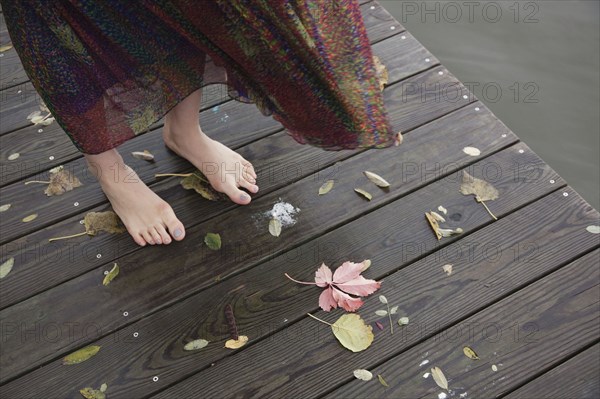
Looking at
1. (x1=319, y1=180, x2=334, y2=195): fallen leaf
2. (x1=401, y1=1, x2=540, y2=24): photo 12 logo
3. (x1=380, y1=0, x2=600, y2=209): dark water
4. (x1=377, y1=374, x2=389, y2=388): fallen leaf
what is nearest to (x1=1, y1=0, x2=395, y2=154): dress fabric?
(x1=319, y1=180, x2=334, y2=195): fallen leaf

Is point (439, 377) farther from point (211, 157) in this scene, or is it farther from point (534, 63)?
point (534, 63)

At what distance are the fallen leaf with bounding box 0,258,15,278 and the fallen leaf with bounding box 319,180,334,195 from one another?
0.79m

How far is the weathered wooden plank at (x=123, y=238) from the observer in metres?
1.59

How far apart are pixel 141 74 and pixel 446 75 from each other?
1023mm

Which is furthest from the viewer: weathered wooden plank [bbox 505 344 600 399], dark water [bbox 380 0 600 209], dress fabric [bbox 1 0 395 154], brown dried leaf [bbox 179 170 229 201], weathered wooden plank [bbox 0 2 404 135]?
dark water [bbox 380 0 600 209]

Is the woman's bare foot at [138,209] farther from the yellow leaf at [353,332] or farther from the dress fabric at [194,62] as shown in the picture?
the yellow leaf at [353,332]

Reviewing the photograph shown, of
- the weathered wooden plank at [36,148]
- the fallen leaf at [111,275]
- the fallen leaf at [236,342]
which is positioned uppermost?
the weathered wooden plank at [36,148]

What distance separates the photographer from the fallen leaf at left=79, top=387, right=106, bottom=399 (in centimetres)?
140

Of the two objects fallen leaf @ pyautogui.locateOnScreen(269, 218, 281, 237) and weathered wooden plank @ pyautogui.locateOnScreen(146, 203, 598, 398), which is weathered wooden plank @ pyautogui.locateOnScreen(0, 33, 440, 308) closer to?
fallen leaf @ pyautogui.locateOnScreen(269, 218, 281, 237)

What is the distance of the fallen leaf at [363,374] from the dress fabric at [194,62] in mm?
487

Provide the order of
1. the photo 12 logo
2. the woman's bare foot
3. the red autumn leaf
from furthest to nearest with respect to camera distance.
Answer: the photo 12 logo
the woman's bare foot
the red autumn leaf

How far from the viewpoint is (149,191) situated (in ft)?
5.48

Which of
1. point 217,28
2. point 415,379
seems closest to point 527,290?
point 415,379

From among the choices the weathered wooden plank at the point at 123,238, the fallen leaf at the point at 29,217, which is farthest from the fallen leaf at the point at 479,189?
the fallen leaf at the point at 29,217
